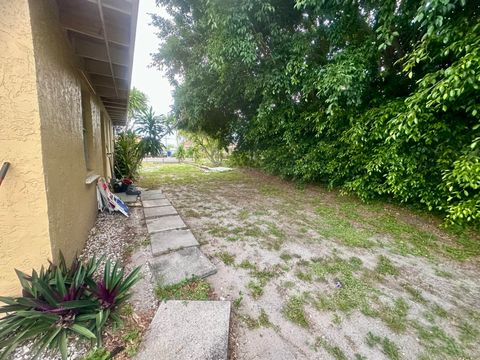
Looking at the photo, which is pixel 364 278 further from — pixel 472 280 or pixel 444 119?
pixel 444 119

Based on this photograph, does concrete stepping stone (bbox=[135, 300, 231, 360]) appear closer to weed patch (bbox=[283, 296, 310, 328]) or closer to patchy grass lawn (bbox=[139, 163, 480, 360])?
patchy grass lawn (bbox=[139, 163, 480, 360])

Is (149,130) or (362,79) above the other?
(362,79)

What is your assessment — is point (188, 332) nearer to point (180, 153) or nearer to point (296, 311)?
point (296, 311)

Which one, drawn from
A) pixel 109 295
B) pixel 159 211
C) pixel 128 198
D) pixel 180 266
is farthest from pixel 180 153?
pixel 109 295

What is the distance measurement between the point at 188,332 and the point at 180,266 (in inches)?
→ 34.1

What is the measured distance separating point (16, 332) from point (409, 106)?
4481mm

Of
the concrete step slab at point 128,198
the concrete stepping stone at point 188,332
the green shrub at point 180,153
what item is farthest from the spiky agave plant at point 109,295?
the green shrub at point 180,153

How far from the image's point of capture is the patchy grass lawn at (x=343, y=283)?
1.47m

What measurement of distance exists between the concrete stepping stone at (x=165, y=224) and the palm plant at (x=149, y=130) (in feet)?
14.9

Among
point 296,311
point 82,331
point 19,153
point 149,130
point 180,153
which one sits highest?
point 149,130

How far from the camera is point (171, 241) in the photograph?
9.11 feet

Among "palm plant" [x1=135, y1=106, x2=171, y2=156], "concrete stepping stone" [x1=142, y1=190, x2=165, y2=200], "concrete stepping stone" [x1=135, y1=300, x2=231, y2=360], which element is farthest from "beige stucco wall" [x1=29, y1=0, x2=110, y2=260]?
"palm plant" [x1=135, y1=106, x2=171, y2=156]

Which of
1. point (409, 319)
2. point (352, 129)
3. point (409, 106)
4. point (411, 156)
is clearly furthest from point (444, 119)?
point (409, 319)

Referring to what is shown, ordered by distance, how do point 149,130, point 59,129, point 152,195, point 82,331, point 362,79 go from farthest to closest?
point 149,130
point 152,195
point 362,79
point 59,129
point 82,331
